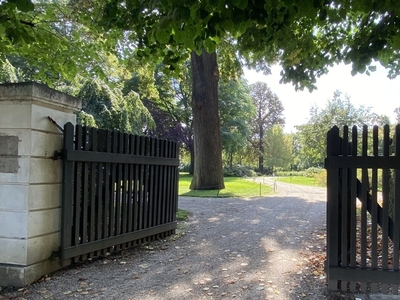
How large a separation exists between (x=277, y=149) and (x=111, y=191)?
4641 centimetres

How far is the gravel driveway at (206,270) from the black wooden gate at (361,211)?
45 centimetres

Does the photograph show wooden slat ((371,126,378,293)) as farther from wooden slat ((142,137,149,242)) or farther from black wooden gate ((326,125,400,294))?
wooden slat ((142,137,149,242))

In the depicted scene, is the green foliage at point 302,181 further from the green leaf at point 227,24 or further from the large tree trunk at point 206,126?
the green leaf at point 227,24

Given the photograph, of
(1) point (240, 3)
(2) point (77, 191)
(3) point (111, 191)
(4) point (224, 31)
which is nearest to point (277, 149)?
(3) point (111, 191)

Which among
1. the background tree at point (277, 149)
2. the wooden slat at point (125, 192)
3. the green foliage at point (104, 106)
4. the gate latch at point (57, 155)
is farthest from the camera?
the background tree at point (277, 149)

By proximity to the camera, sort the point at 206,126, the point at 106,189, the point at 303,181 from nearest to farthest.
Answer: the point at 106,189
the point at 206,126
the point at 303,181

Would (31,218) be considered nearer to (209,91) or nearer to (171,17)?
(171,17)

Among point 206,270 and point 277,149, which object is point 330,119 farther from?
point 206,270

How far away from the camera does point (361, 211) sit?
3.61 metres

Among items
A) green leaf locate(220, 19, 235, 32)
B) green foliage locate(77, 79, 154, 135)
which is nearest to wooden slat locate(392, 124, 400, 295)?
green leaf locate(220, 19, 235, 32)

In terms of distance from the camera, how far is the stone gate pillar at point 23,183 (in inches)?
152

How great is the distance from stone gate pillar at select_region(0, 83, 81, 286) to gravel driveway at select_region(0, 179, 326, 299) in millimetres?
304

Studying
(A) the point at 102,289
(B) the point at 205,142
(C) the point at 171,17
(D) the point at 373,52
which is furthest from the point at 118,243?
(B) the point at 205,142

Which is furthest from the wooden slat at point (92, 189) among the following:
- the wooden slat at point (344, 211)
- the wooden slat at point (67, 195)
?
the wooden slat at point (344, 211)
